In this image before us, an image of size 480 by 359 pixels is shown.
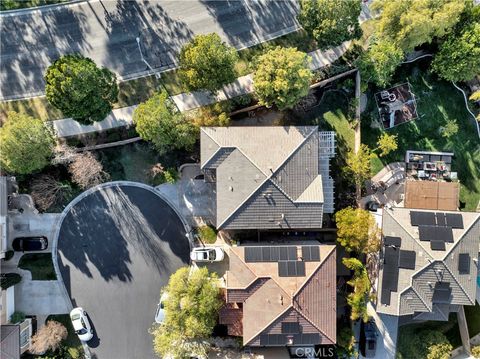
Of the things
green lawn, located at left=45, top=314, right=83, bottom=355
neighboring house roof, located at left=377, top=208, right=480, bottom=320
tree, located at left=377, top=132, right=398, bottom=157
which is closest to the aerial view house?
neighboring house roof, located at left=377, top=208, right=480, bottom=320

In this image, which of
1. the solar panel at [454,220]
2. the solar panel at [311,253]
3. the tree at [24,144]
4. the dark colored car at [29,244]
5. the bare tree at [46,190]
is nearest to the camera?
the tree at [24,144]

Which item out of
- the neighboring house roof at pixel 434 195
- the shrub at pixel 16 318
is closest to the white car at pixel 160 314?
the shrub at pixel 16 318

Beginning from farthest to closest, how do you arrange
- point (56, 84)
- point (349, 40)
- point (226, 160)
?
point (349, 40)
point (226, 160)
point (56, 84)

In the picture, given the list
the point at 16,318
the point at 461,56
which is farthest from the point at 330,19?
the point at 16,318

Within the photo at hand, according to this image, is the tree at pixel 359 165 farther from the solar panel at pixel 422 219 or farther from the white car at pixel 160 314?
the white car at pixel 160 314

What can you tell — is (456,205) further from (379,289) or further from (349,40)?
(349,40)

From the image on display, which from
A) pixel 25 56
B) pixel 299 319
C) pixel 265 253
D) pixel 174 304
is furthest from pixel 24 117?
pixel 299 319

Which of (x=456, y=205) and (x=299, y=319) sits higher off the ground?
(x=456, y=205)
